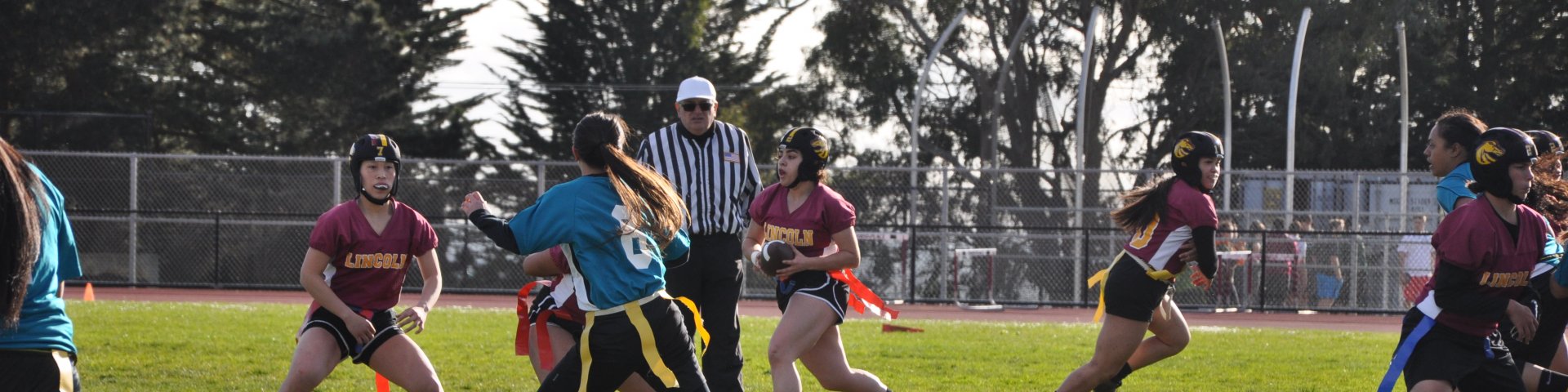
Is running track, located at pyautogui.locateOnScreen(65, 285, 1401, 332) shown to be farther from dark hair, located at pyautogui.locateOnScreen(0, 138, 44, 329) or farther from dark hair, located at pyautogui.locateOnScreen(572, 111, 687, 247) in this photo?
dark hair, located at pyautogui.locateOnScreen(0, 138, 44, 329)

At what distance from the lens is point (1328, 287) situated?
1947 centimetres

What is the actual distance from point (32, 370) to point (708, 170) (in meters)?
3.26

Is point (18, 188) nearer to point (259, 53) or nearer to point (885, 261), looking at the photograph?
point (885, 261)

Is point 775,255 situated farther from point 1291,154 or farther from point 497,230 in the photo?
point 1291,154

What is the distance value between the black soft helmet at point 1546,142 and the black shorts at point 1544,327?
25.4 inches

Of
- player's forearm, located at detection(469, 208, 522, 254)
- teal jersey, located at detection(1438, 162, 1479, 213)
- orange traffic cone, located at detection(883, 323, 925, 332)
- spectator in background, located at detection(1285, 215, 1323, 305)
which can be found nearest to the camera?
player's forearm, located at detection(469, 208, 522, 254)

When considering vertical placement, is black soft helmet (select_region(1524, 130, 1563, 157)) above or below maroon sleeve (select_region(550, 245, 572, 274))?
above

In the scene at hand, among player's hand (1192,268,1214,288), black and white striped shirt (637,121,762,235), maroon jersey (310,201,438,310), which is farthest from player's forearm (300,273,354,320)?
player's hand (1192,268,1214,288)

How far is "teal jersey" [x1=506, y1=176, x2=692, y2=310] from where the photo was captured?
4.73 m

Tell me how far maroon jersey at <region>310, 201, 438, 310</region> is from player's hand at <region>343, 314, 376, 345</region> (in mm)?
190

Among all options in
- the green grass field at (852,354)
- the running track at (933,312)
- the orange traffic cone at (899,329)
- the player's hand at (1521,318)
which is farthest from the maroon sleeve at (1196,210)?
the running track at (933,312)

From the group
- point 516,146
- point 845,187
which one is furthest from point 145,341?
point 516,146

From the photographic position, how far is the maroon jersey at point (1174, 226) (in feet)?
21.5

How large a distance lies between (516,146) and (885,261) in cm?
1806
